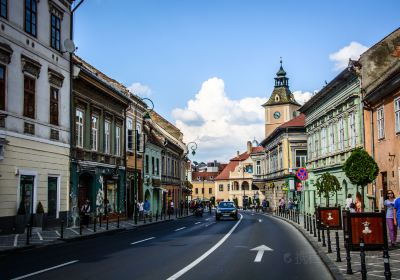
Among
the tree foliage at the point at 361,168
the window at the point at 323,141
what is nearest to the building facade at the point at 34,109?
the tree foliage at the point at 361,168

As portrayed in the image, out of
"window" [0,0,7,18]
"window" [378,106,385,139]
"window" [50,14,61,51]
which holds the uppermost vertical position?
"window" [50,14,61,51]

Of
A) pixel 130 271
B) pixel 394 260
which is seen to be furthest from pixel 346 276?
pixel 130 271

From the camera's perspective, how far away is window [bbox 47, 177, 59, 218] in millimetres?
27031

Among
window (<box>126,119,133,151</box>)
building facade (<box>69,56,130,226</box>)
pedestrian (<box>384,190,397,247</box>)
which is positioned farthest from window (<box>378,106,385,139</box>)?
window (<box>126,119,133,151</box>)

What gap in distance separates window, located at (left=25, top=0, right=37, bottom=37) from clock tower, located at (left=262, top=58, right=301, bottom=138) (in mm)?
75608

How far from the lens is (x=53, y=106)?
90.6ft

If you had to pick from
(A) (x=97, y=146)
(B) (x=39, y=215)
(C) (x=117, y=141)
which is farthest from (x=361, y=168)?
(C) (x=117, y=141)

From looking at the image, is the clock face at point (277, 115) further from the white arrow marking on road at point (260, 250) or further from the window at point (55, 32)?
the white arrow marking on road at point (260, 250)

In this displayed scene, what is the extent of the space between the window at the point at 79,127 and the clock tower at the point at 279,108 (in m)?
69.2

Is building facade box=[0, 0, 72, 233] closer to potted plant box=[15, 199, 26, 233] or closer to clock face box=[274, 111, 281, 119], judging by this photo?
potted plant box=[15, 199, 26, 233]

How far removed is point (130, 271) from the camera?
38.7ft

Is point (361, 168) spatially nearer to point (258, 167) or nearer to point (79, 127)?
point (79, 127)

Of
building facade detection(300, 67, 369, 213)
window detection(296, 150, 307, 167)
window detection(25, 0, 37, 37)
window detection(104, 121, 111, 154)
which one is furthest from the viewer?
window detection(296, 150, 307, 167)

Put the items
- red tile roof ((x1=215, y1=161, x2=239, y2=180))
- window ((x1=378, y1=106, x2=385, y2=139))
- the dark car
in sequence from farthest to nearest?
red tile roof ((x1=215, y1=161, x2=239, y2=180))
the dark car
window ((x1=378, y1=106, x2=385, y2=139))
